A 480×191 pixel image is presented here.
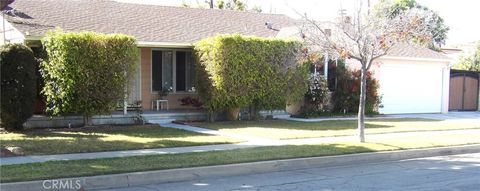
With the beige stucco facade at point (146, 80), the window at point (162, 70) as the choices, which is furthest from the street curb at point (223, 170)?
the window at point (162, 70)

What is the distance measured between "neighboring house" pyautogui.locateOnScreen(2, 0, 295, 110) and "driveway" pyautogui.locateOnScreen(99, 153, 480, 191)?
9.87 metres

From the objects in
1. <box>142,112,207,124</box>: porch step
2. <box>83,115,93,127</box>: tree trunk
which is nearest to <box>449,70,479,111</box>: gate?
<box>142,112,207,124</box>: porch step

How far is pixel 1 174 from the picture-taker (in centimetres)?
881

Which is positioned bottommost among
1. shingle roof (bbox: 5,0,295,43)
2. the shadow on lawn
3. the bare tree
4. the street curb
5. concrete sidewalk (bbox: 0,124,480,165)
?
the street curb

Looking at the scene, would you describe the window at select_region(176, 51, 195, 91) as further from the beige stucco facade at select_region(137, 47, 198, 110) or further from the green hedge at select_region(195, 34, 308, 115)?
the green hedge at select_region(195, 34, 308, 115)

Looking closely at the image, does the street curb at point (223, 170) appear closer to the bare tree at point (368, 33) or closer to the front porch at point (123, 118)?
the bare tree at point (368, 33)

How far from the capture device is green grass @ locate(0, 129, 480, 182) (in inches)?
360

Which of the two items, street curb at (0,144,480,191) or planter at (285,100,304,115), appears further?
planter at (285,100,304,115)

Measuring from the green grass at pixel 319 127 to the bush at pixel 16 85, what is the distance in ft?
17.6

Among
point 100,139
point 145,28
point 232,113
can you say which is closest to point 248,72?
point 232,113

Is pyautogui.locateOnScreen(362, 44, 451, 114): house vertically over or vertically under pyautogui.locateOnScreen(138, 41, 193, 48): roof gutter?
under

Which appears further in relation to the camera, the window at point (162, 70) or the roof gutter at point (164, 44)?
the window at point (162, 70)

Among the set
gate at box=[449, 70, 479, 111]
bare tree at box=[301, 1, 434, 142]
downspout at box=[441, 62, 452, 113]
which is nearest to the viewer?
bare tree at box=[301, 1, 434, 142]

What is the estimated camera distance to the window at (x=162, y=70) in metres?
20.8
